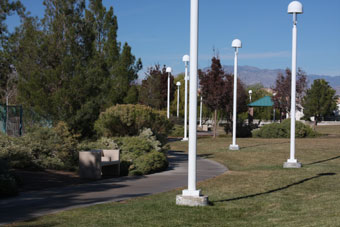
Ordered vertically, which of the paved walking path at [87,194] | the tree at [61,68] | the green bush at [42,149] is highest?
the tree at [61,68]

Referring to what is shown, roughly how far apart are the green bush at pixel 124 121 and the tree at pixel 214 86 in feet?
54.6

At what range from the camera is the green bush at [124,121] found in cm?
2052

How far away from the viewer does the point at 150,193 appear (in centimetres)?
Answer: 1196

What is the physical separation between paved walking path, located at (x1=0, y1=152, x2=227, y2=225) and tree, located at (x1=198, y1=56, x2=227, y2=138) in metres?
20.9

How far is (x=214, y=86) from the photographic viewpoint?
38.0 m

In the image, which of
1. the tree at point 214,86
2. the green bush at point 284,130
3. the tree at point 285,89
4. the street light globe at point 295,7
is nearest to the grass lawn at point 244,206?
the street light globe at point 295,7

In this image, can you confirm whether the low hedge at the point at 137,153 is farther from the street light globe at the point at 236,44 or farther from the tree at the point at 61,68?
the street light globe at the point at 236,44

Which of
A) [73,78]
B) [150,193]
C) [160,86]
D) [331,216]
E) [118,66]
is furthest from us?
[160,86]

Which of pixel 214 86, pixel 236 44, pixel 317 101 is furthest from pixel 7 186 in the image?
pixel 317 101

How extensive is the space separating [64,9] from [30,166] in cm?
790

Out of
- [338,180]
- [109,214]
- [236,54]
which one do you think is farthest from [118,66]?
[109,214]

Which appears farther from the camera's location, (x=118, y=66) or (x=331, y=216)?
(x=118, y=66)

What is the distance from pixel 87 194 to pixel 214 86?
89.8 feet

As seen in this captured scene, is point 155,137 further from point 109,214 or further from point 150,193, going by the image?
point 109,214
